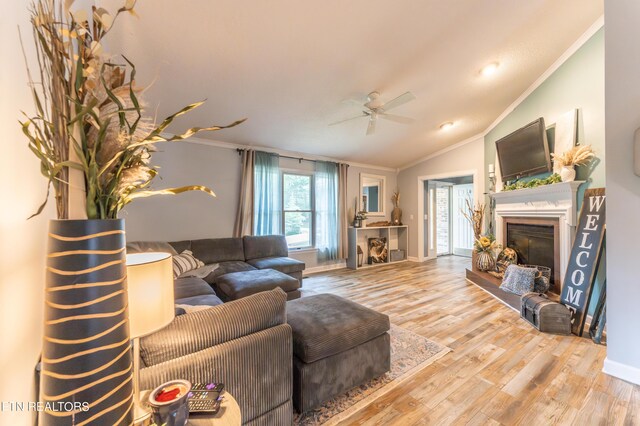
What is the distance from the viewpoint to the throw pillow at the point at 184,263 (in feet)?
10.1

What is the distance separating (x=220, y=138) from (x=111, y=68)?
3.56 m

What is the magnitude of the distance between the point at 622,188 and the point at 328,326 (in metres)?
2.37

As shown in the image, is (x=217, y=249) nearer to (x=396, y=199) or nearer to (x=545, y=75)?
(x=396, y=199)

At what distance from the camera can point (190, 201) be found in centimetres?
399

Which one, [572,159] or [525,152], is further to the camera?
[525,152]

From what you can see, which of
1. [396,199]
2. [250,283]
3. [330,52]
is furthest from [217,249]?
[396,199]

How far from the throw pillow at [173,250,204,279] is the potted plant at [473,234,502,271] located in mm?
4319

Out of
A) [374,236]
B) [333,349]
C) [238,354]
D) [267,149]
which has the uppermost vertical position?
[267,149]

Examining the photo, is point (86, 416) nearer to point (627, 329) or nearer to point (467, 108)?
point (627, 329)

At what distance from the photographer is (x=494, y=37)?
254cm

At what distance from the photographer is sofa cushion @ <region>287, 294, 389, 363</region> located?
1582mm

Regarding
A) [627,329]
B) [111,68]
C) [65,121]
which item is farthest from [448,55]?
[65,121]

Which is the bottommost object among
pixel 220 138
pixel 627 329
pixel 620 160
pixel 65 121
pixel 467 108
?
pixel 627 329

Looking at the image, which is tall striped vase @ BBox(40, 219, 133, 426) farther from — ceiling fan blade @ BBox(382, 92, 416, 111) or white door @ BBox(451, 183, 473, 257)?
white door @ BBox(451, 183, 473, 257)
